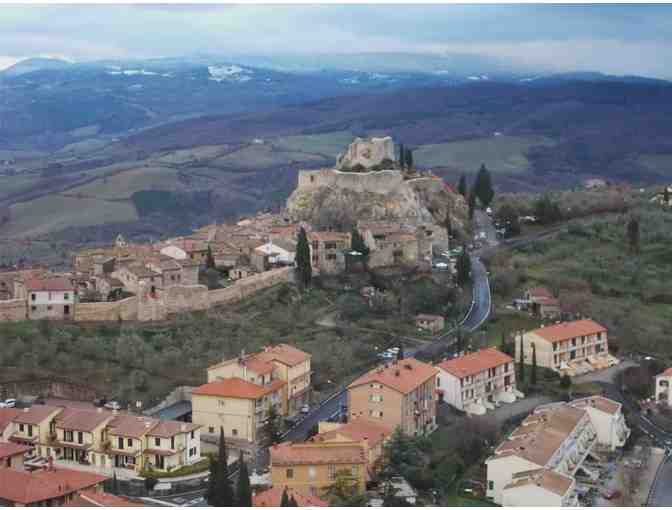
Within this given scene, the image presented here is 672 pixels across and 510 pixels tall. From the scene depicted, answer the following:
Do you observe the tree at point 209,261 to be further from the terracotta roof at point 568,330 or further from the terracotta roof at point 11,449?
the terracotta roof at point 11,449

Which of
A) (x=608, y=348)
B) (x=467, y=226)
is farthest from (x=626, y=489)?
(x=467, y=226)

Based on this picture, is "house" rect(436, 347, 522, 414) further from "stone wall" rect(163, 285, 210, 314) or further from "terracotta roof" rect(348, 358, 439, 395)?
"stone wall" rect(163, 285, 210, 314)

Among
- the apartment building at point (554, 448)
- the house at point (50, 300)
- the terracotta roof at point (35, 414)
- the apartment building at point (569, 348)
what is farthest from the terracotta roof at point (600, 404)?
the house at point (50, 300)

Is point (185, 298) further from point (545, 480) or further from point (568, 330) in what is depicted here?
point (545, 480)

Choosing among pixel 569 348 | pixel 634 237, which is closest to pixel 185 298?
pixel 569 348

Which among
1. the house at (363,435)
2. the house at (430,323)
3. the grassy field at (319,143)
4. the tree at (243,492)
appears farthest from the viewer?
the grassy field at (319,143)

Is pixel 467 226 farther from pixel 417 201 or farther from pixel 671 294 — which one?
pixel 671 294

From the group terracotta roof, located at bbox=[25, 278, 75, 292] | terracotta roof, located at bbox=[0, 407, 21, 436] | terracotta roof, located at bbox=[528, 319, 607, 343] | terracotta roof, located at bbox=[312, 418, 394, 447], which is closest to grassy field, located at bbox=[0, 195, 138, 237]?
terracotta roof, located at bbox=[25, 278, 75, 292]
